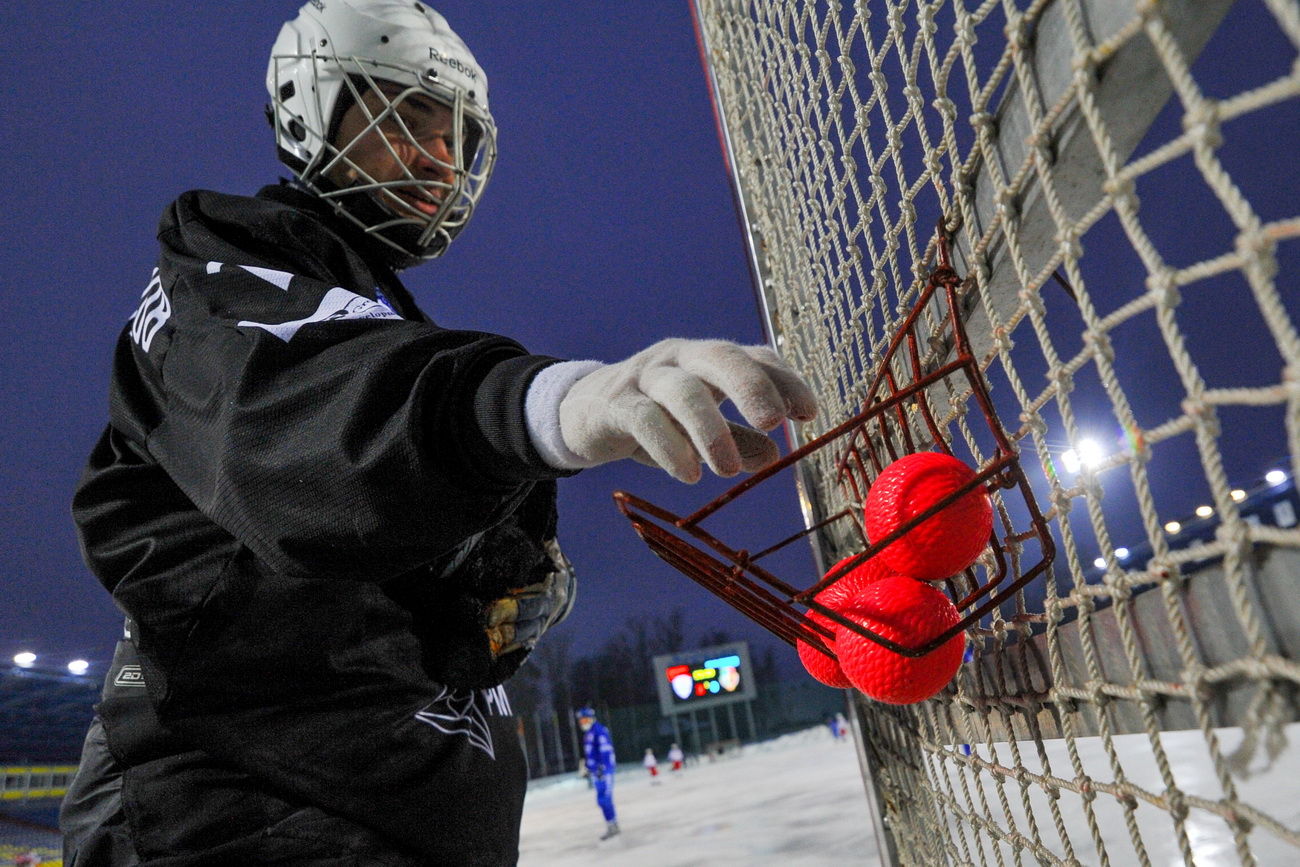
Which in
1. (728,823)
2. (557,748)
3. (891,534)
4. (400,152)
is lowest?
(557,748)

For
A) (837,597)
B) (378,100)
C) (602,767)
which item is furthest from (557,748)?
(837,597)

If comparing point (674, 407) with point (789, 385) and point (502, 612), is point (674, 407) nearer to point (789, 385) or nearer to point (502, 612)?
point (789, 385)

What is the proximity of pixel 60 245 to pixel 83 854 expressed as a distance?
96.5 feet

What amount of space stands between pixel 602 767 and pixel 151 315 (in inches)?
235

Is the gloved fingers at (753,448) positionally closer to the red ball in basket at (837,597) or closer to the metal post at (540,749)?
the red ball in basket at (837,597)

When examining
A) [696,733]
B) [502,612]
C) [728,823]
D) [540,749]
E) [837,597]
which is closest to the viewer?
[837,597]

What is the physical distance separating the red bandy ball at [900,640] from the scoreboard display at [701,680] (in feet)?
46.0

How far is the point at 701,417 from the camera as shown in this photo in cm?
49

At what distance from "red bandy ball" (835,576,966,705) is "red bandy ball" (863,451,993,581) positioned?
0.02 metres

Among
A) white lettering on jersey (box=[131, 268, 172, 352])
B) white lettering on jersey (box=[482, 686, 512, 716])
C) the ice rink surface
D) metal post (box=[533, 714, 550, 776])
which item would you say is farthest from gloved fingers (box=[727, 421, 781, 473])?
metal post (box=[533, 714, 550, 776])

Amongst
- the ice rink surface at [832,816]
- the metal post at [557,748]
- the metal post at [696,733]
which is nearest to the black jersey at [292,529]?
the ice rink surface at [832,816]

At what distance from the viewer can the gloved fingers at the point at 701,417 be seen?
490 mm

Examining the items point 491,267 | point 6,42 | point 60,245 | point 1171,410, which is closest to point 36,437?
point 60,245

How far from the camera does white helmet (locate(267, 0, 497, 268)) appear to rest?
1396mm
